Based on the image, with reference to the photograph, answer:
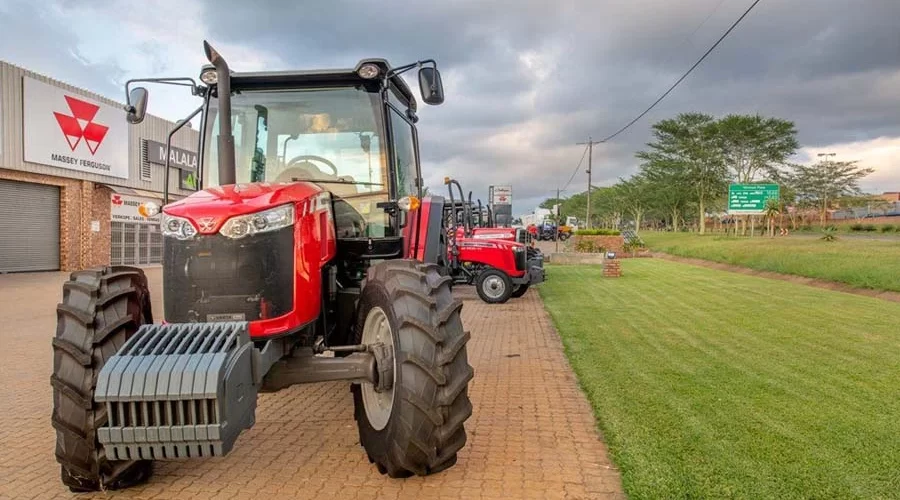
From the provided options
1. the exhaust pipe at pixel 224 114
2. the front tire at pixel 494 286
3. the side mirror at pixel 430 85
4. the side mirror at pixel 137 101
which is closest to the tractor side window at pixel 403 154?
the side mirror at pixel 430 85

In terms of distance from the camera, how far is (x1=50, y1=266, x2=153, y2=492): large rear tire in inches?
120

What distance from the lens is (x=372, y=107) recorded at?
4.55 meters

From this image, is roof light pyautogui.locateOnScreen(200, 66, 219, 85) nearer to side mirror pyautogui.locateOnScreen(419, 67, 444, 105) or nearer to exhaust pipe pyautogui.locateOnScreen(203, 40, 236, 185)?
exhaust pipe pyautogui.locateOnScreen(203, 40, 236, 185)

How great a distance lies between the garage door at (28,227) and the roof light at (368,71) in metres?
19.0

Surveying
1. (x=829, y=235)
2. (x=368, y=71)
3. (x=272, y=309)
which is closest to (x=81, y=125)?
(x=368, y=71)

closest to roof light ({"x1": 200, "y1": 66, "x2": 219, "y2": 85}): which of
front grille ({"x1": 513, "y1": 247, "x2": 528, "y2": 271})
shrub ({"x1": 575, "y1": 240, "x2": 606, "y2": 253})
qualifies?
front grille ({"x1": 513, "y1": 247, "x2": 528, "y2": 271})

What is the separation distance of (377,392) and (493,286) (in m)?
10.4

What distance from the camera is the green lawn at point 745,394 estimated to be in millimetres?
3783

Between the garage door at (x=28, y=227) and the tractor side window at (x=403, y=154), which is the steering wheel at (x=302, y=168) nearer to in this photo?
the tractor side window at (x=403, y=154)

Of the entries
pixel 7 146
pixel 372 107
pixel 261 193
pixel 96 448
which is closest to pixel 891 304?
pixel 372 107

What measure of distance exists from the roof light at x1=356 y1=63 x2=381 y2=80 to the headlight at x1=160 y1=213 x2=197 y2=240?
172 cm

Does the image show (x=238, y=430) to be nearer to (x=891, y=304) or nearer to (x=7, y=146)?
(x=891, y=304)

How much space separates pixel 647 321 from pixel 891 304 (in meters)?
6.10

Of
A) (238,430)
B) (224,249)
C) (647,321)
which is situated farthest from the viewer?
(647,321)
